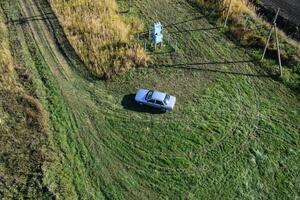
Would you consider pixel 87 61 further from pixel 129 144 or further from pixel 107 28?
pixel 129 144

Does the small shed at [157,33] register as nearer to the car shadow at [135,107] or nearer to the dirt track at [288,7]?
the car shadow at [135,107]

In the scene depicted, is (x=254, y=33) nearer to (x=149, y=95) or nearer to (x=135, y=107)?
(x=149, y=95)

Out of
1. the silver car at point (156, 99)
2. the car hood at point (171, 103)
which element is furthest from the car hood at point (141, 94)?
the car hood at point (171, 103)

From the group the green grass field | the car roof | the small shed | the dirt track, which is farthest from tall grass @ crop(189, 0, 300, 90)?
the car roof

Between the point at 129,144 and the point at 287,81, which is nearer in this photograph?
the point at 129,144

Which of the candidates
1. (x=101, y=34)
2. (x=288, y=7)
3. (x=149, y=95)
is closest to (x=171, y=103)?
(x=149, y=95)

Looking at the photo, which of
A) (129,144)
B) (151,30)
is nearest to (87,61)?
(151,30)

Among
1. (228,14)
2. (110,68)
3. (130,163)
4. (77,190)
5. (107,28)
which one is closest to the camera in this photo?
(77,190)
